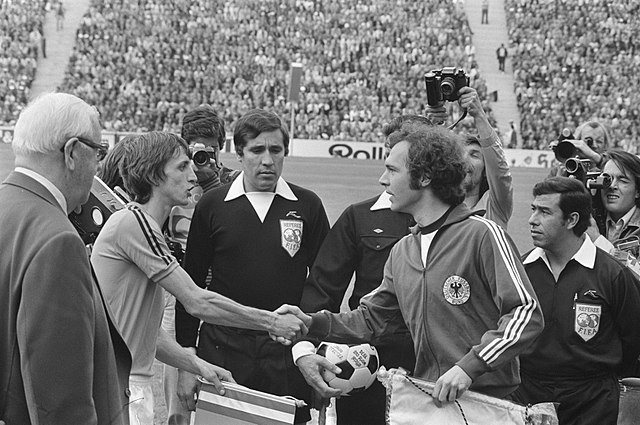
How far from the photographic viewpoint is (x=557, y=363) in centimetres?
492

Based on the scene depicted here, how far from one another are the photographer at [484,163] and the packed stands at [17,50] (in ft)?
129

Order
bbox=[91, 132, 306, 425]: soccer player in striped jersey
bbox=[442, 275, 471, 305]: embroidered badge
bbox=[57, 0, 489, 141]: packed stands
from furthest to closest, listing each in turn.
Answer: bbox=[57, 0, 489, 141]: packed stands < bbox=[91, 132, 306, 425]: soccer player in striped jersey < bbox=[442, 275, 471, 305]: embroidered badge

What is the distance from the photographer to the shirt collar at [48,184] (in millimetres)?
3104

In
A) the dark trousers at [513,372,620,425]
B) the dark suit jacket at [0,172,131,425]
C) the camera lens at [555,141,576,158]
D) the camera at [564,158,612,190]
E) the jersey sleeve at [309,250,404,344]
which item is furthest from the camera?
the camera lens at [555,141,576,158]

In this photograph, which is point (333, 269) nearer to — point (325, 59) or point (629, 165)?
point (629, 165)

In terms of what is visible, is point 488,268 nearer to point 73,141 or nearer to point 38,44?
point 73,141

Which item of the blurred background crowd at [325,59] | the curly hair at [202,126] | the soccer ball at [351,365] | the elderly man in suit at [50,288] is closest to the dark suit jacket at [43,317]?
the elderly man in suit at [50,288]

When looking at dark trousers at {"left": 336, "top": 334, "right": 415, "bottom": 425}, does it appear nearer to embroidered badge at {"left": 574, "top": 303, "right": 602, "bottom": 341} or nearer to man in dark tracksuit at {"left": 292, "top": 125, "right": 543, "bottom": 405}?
man in dark tracksuit at {"left": 292, "top": 125, "right": 543, "bottom": 405}

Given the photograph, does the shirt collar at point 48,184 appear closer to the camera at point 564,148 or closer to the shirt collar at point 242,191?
the shirt collar at point 242,191

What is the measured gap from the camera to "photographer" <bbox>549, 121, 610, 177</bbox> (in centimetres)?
630

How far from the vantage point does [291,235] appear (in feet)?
17.9

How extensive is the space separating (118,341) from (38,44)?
2024 inches

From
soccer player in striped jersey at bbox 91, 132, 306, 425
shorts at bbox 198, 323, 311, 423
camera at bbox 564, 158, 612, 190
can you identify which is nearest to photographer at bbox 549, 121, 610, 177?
camera at bbox 564, 158, 612, 190

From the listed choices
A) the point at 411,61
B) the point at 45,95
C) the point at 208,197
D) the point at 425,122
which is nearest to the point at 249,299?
the point at 208,197
